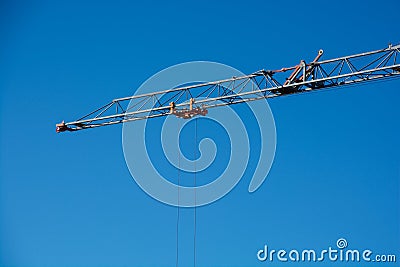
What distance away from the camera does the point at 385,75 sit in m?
47.3

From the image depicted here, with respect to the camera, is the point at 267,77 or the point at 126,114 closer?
the point at 267,77

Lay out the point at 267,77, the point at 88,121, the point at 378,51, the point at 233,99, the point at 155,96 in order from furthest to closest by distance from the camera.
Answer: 1. the point at 88,121
2. the point at 155,96
3. the point at 233,99
4. the point at 267,77
5. the point at 378,51

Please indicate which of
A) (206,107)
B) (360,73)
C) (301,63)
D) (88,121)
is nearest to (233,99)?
(206,107)

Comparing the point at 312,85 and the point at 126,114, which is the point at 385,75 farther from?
the point at 126,114

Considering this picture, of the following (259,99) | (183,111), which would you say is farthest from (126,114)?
(259,99)

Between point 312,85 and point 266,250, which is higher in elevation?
point 312,85

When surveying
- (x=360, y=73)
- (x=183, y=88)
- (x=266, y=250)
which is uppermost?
(x=183, y=88)

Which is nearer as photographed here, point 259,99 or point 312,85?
point 312,85

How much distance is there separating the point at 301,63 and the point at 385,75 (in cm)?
563

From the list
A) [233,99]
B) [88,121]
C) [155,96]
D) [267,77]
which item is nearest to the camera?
[267,77]

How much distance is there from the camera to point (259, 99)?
52.4 m

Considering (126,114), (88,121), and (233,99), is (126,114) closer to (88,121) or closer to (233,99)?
(88,121)

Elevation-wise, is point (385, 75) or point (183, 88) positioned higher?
point (183, 88)

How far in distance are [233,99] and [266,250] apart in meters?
11.5
